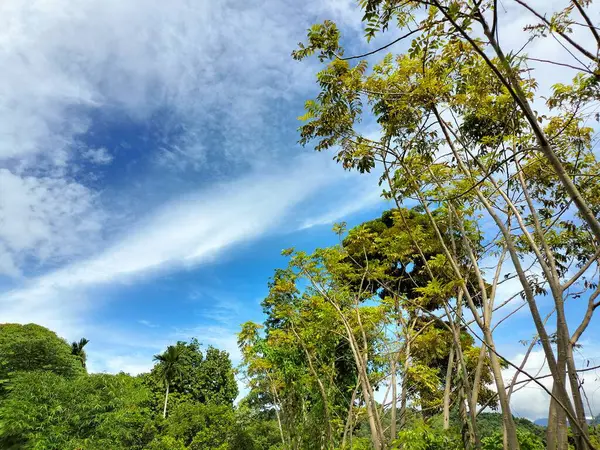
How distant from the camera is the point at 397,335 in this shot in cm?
1115

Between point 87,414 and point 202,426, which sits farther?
point 202,426

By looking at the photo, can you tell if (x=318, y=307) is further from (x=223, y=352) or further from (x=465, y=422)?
(x=223, y=352)

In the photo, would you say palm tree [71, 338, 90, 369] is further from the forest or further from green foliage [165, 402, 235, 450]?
green foliage [165, 402, 235, 450]

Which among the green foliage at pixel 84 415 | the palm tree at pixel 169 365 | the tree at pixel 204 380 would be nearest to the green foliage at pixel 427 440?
the green foliage at pixel 84 415

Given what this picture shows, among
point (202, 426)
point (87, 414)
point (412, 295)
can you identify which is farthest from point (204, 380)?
point (412, 295)

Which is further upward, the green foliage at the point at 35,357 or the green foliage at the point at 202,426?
the green foliage at the point at 35,357

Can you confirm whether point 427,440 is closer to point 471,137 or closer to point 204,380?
point 471,137

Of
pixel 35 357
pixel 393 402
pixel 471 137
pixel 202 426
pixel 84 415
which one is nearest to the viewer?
pixel 471 137

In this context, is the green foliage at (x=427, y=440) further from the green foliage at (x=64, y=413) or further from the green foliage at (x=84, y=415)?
the green foliage at (x=64, y=413)

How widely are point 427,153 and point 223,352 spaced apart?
27.7m

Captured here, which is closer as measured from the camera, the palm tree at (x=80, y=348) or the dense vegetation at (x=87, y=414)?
the dense vegetation at (x=87, y=414)

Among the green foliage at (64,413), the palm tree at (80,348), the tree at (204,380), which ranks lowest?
the green foliage at (64,413)

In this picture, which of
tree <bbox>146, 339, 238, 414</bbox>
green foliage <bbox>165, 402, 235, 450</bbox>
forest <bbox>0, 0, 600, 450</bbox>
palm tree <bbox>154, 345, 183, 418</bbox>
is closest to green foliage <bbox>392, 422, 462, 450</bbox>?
forest <bbox>0, 0, 600, 450</bbox>

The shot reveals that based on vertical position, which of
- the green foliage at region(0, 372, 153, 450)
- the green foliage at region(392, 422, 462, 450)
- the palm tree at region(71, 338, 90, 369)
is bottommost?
the green foliage at region(392, 422, 462, 450)
